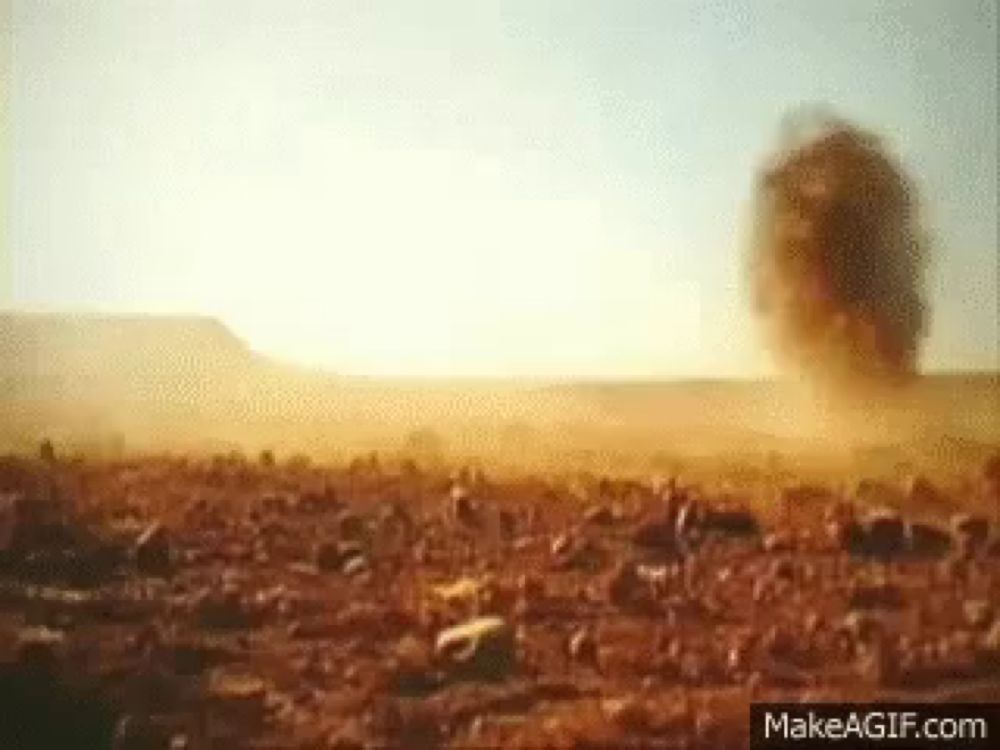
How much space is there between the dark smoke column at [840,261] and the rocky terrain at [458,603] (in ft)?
0.37

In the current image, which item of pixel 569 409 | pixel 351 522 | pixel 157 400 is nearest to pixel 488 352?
pixel 569 409

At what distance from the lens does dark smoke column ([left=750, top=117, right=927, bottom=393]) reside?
55.4 inches

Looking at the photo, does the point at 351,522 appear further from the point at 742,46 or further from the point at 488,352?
the point at 742,46

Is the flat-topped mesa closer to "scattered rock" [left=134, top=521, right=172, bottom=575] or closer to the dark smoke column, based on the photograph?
"scattered rock" [left=134, top=521, right=172, bottom=575]

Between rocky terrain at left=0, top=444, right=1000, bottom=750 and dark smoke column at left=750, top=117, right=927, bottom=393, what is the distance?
113mm

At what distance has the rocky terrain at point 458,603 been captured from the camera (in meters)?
1.35

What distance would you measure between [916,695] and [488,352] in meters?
0.47

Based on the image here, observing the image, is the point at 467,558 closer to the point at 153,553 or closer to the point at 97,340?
the point at 153,553

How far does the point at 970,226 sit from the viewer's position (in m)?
1.41
